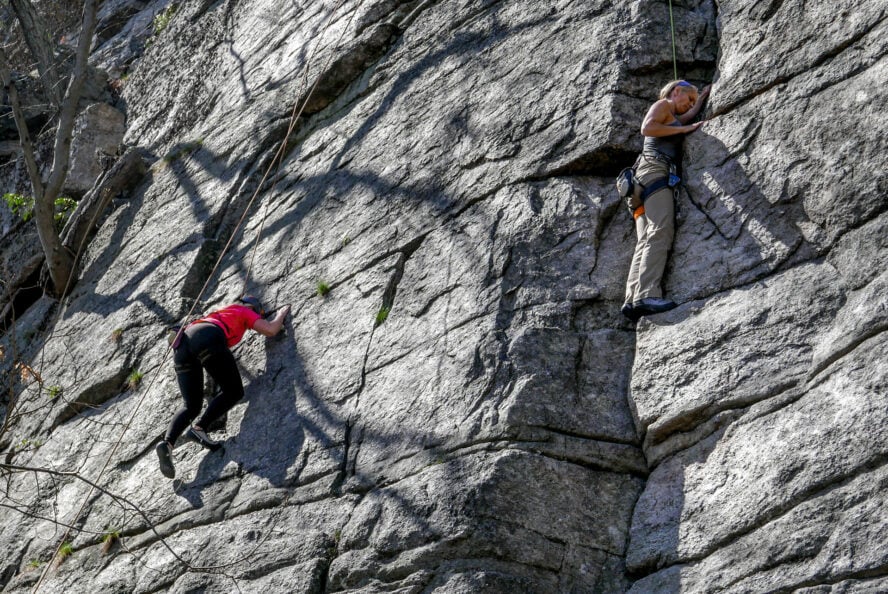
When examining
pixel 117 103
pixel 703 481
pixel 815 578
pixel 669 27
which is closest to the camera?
pixel 815 578

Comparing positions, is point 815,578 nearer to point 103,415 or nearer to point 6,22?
point 103,415

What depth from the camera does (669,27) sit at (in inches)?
Result: 346

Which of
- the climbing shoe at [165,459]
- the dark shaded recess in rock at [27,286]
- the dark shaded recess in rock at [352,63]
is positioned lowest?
the climbing shoe at [165,459]

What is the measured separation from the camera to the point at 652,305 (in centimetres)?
714

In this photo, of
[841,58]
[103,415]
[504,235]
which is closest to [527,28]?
[504,235]

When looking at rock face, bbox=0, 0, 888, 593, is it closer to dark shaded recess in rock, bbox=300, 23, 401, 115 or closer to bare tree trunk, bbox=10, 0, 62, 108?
dark shaded recess in rock, bbox=300, 23, 401, 115

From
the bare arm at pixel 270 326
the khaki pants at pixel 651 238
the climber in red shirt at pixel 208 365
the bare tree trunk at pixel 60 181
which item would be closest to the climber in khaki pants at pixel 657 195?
the khaki pants at pixel 651 238

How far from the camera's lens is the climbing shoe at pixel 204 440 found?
8664mm

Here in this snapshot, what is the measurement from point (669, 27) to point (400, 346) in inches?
139

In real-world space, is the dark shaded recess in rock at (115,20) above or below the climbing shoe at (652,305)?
above

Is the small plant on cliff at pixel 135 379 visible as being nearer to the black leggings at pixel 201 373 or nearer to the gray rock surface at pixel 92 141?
the black leggings at pixel 201 373

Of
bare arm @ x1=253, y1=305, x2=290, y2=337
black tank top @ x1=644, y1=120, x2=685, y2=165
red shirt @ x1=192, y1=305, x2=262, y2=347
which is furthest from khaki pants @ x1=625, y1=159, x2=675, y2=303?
red shirt @ x1=192, y1=305, x2=262, y2=347

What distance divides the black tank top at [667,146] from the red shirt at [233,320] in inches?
143

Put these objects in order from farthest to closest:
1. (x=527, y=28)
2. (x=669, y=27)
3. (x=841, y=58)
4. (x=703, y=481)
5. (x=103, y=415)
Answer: (x=103, y=415), (x=527, y=28), (x=669, y=27), (x=841, y=58), (x=703, y=481)
